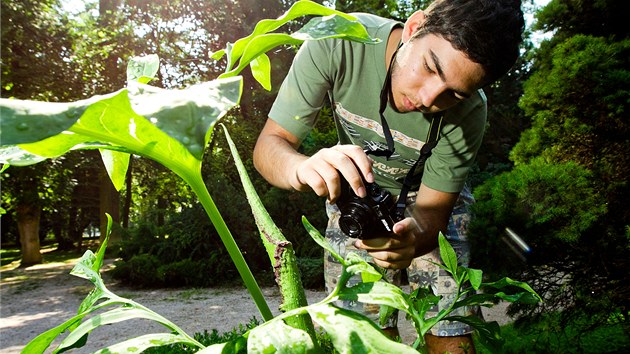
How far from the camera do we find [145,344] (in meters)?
0.50

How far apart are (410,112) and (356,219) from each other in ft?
2.90

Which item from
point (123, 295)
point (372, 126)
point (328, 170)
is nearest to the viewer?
point (328, 170)

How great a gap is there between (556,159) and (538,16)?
5.21 ft

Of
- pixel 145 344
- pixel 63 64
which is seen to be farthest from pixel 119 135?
pixel 63 64

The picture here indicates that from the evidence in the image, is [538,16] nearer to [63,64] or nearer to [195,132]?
[195,132]

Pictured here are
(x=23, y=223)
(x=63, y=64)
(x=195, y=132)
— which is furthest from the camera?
(x=23, y=223)

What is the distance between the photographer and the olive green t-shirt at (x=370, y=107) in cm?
209

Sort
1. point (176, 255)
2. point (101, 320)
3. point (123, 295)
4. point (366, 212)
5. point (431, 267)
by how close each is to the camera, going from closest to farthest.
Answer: point (101, 320), point (366, 212), point (431, 267), point (123, 295), point (176, 255)

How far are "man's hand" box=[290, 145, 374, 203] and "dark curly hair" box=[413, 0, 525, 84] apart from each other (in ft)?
2.32

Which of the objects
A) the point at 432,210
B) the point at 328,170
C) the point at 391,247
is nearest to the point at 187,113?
the point at 328,170

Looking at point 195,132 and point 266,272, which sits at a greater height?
point 195,132

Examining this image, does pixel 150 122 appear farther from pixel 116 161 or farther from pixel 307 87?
pixel 307 87

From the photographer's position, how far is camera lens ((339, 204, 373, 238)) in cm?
138

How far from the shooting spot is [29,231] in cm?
1090
